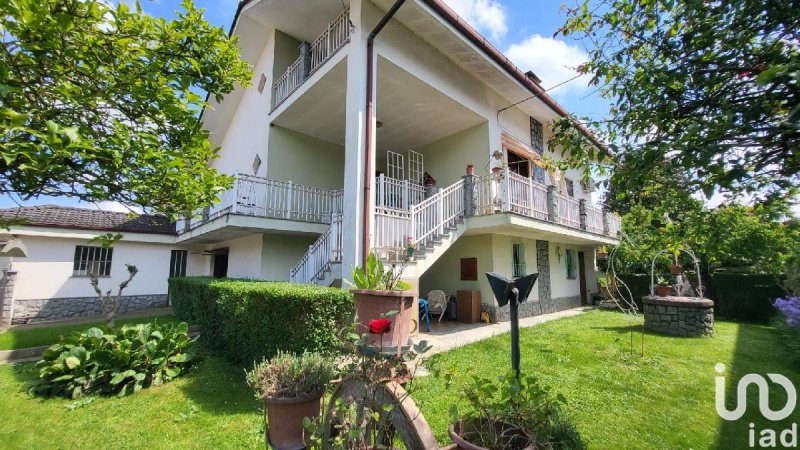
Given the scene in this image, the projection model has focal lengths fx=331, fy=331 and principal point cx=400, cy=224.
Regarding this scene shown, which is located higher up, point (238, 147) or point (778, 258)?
point (238, 147)

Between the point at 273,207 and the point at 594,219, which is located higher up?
the point at 594,219

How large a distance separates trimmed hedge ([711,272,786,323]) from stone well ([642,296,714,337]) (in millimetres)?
5634

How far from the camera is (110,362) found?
5.17 m

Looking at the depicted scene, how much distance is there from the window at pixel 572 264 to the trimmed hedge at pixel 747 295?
16.0ft

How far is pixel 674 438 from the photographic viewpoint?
3402mm

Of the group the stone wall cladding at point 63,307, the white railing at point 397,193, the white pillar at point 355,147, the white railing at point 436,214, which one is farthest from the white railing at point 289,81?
the stone wall cladding at point 63,307

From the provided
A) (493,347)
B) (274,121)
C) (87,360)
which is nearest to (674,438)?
(493,347)

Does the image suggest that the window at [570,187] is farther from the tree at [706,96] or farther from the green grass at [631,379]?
the tree at [706,96]

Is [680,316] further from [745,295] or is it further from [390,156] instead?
[390,156]

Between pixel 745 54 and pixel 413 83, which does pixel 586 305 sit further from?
pixel 745 54

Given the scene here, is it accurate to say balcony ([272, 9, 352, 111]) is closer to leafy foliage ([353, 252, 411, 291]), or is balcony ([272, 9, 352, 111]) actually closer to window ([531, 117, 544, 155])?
leafy foliage ([353, 252, 411, 291])

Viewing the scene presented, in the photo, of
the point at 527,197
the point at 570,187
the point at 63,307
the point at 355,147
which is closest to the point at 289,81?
the point at 355,147

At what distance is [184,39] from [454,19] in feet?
20.6

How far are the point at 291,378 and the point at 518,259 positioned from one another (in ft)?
30.6
